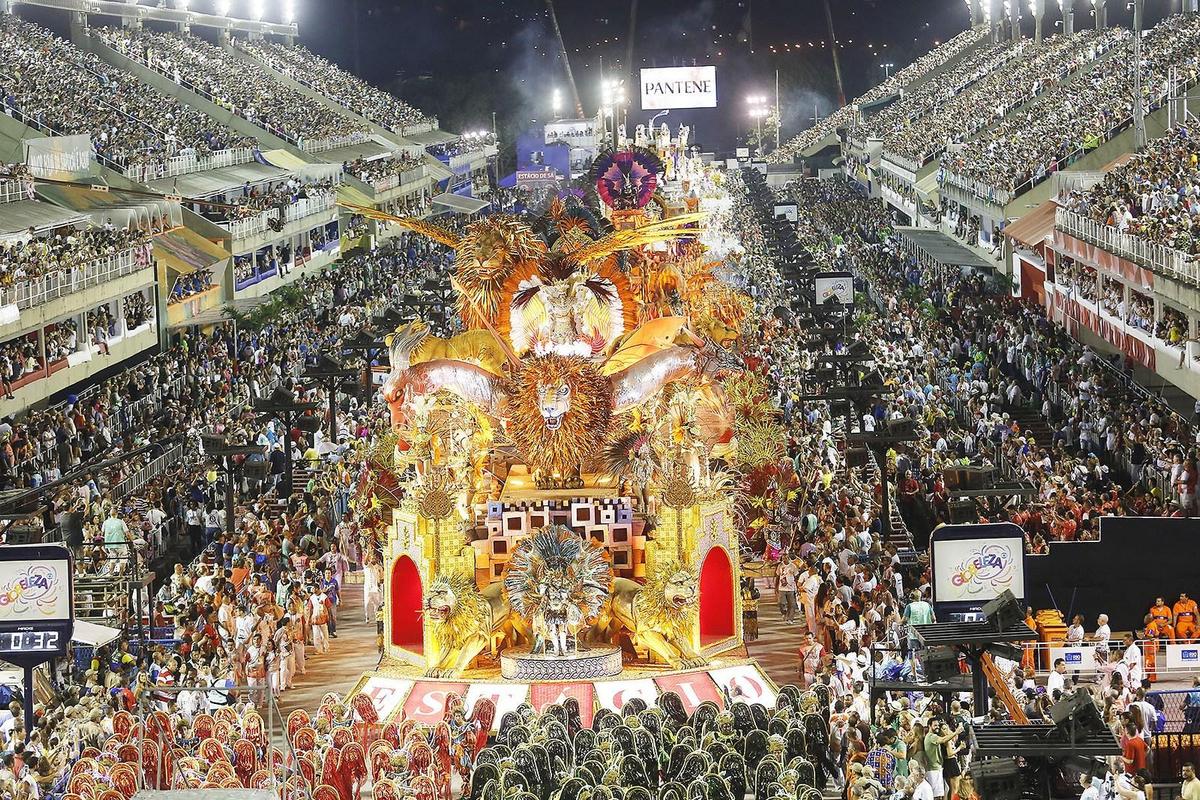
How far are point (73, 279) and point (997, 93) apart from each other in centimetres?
4596

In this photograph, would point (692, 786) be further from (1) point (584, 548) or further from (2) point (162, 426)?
(2) point (162, 426)

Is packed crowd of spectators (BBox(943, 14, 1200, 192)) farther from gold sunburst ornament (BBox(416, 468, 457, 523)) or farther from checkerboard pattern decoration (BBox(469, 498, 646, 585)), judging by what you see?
gold sunburst ornament (BBox(416, 468, 457, 523))

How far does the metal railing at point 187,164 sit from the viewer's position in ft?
176

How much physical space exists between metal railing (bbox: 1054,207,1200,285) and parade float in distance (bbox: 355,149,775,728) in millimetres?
8243

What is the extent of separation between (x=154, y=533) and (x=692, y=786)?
14.2 meters

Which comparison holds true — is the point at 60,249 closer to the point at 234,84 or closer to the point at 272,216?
the point at 272,216

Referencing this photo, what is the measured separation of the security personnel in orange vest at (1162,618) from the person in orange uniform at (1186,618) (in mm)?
79

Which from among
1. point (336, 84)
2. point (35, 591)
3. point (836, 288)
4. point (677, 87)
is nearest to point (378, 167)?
point (336, 84)

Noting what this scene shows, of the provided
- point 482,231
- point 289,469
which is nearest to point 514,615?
point 482,231

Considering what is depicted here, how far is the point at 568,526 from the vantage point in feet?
79.7

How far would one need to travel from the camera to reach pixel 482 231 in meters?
27.5

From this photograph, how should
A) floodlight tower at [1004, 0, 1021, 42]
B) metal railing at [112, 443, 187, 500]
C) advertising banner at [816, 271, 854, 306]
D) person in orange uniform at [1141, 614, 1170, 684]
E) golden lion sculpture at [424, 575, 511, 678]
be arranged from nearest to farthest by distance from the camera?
person in orange uniform at [1141, 614, 1170, 684] → golden lion sculpture at [424, 575, 511, 678] → metal railing at [112, 443, 187, 500] → advertising banner at [816, 271, 854, 306] → floodlight tower at [1004, 0, 1021, 42]

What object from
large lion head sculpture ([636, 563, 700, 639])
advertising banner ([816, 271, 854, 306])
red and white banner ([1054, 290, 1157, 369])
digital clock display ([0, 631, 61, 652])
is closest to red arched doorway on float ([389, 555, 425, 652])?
large lion head sculpture ([636, 563, 700, 639])

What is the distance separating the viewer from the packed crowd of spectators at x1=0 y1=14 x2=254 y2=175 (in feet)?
178
